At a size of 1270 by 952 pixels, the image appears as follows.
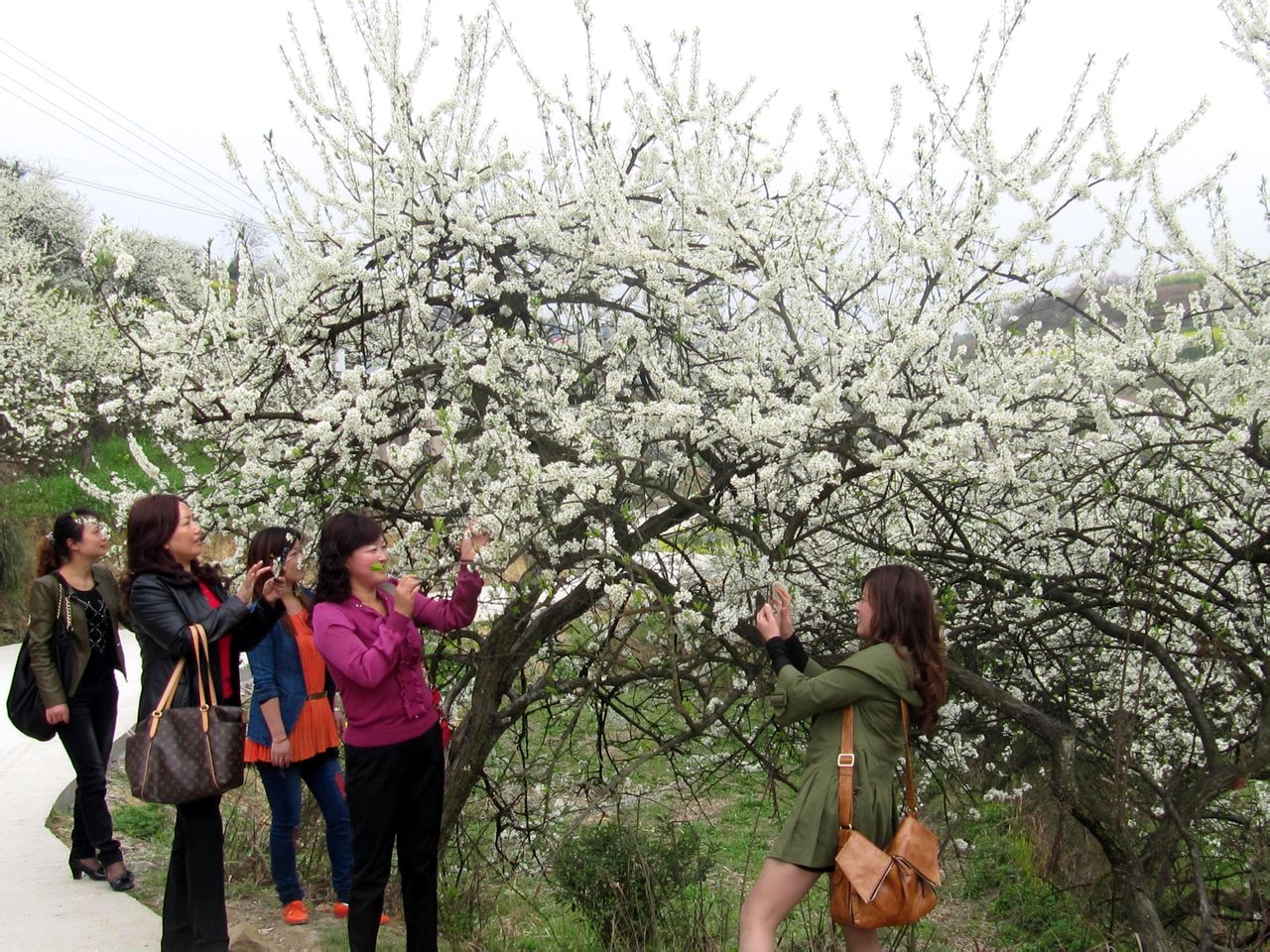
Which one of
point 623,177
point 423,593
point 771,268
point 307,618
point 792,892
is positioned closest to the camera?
point 792,892

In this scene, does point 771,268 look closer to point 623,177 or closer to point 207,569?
point 623,177

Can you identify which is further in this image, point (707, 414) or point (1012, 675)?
point (1012, 675)

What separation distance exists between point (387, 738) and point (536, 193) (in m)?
2.05

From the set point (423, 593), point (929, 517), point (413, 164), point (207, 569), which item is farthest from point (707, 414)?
point (207, 569)

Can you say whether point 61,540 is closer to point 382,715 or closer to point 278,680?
point 278,680

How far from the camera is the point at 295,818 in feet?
14.6

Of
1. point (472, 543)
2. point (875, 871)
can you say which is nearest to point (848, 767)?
point (875, 871)

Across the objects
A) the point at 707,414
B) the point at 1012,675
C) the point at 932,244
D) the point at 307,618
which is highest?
the point at 932,244

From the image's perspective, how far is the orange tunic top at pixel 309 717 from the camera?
4414 millimetres

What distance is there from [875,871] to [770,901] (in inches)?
11.8

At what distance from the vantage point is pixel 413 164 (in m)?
4.11

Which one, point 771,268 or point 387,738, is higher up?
point 771,268

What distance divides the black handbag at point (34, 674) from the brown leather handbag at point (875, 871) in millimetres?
3423

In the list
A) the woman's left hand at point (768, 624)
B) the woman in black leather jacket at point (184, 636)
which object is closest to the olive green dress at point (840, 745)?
the woman's left hand at point (768, 624)
